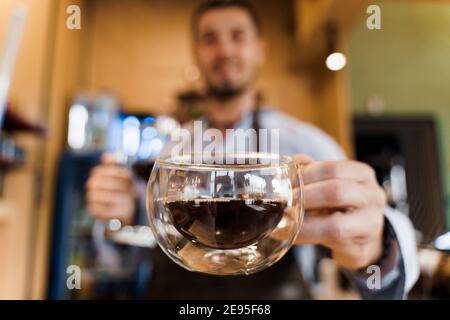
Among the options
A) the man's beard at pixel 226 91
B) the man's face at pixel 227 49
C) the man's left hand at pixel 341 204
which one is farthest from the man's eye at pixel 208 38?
the man's left hand at pixel 341 204

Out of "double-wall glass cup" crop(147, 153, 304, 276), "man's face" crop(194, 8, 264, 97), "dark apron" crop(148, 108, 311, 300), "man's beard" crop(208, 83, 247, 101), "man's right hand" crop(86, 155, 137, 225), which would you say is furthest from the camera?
"man's beard" crop(208, 83, 247, 101)

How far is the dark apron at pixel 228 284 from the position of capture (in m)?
0.69

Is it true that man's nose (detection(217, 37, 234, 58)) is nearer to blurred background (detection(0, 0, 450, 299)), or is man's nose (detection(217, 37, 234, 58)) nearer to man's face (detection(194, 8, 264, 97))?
man's face (detection(194, 8, 264, 97))

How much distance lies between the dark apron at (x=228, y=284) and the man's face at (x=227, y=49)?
166mm

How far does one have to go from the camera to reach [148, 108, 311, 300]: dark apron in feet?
2.27

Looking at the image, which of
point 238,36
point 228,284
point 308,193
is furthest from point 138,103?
point 308,193

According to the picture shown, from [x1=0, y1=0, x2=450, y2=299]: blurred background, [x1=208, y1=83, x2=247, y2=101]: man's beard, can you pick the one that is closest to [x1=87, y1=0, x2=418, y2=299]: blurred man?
[x1=208, y1=83, x2=247, y2=101]: man's beard

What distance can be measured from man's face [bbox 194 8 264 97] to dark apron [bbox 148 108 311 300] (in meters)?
0.17

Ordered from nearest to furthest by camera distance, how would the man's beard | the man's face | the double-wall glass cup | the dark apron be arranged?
the double-wall glass cup
the dark apron
the man's face
the man's beard

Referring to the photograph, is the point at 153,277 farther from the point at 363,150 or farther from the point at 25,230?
the point at 363,150

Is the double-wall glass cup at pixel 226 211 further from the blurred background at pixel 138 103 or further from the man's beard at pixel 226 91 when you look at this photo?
the man's beard at pixel 226 91

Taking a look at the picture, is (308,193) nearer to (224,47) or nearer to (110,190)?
(110,190)

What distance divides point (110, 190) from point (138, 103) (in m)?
1.84
